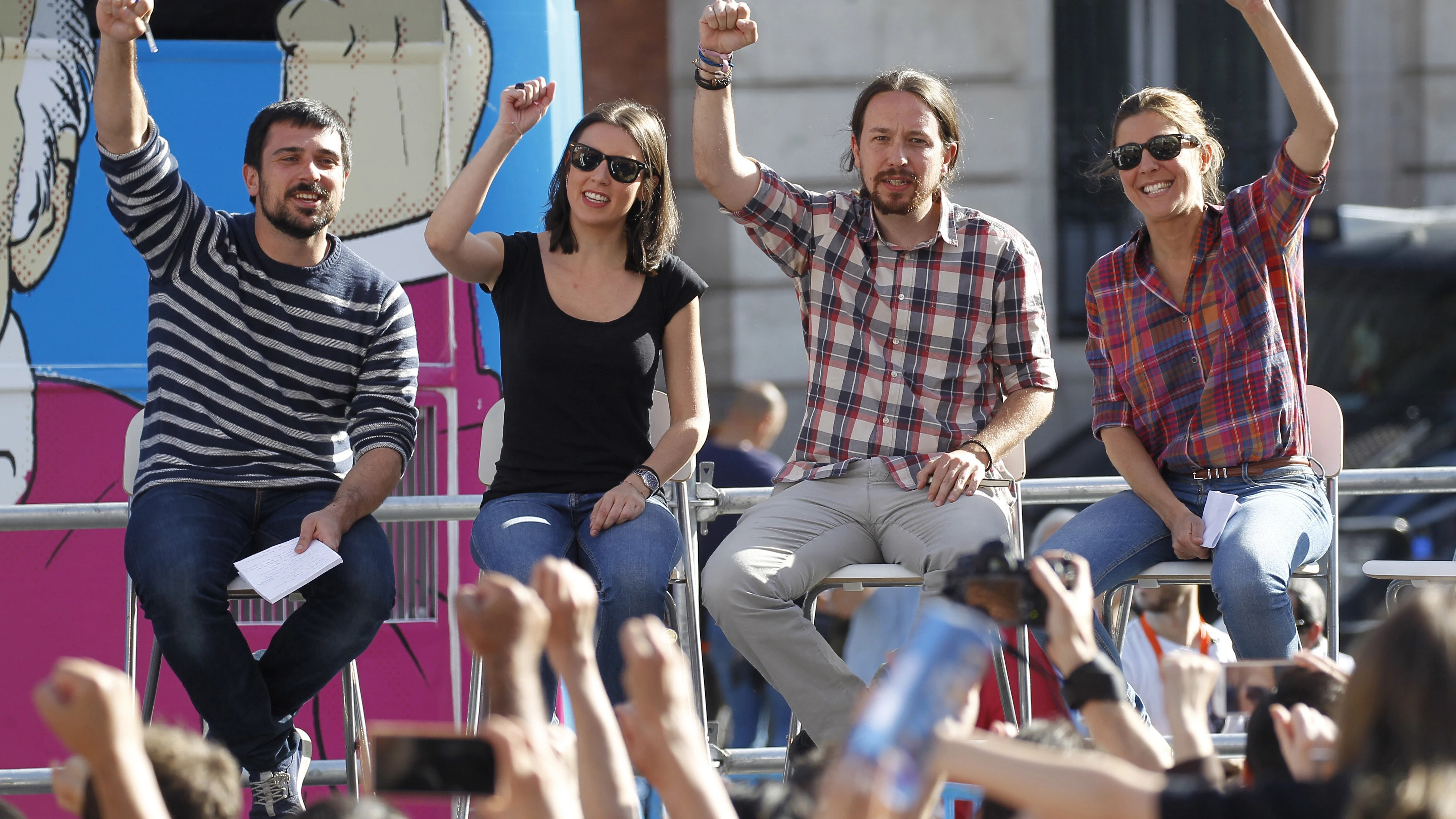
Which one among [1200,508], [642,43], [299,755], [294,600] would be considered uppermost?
[642,43]

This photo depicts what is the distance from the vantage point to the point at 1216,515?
3285 millimetres

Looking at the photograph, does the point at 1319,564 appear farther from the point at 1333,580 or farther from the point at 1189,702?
the point at 1189,702

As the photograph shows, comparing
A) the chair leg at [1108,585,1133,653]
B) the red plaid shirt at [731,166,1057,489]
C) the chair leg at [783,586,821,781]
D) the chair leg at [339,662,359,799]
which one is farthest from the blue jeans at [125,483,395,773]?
the chair leg at [1108,585,1133,653]

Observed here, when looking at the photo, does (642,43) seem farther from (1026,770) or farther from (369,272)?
(1026,770)

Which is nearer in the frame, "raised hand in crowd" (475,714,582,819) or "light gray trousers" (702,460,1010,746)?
"raised hand in crowd" (475,714,582,819)

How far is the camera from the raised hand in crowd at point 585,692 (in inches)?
65.9

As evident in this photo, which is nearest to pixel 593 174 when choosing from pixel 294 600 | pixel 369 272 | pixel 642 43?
pixel 369 272

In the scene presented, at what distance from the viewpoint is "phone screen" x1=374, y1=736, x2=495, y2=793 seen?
1.60 meters

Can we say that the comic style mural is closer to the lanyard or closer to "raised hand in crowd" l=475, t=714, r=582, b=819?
the lanyard

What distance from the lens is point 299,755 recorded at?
10.6 feet

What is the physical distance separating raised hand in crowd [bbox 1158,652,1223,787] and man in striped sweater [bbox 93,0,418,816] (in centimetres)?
193

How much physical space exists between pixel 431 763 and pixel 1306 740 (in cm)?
108

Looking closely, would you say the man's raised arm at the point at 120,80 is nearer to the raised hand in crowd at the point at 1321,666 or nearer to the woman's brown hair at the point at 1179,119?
the woman's brown hair at the point at 1179,119

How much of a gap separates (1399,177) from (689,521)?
682 centimetres
